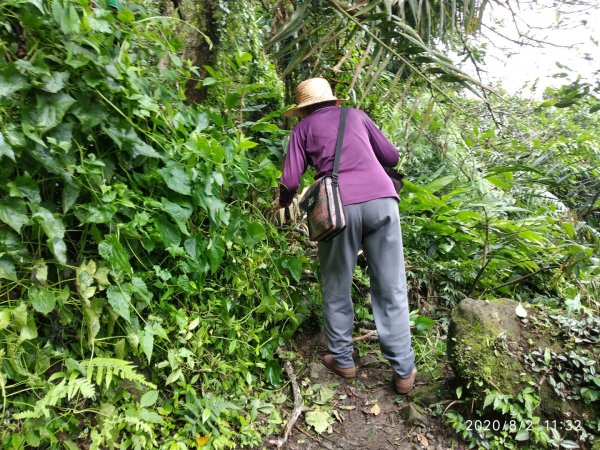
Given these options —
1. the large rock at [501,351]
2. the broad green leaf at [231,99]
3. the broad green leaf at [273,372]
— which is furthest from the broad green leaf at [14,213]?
the large rock at [501,351]

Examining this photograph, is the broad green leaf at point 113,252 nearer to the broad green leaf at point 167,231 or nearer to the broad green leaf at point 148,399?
the broad green leaf at point 167,231

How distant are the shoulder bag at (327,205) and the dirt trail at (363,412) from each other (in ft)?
3.18

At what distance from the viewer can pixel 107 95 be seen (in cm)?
190

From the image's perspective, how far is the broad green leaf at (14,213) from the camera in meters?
1.61

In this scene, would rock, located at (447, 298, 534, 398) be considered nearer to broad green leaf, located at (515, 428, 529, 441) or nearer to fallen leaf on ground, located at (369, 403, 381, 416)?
broad green leaf, located at (515, 428, 529, 441)

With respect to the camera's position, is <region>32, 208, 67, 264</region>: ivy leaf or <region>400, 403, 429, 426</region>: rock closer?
<region>32, 208, 67, 264</region>: ivy leaf

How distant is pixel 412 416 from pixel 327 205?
130 cm

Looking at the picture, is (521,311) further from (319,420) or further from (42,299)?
(42,299)

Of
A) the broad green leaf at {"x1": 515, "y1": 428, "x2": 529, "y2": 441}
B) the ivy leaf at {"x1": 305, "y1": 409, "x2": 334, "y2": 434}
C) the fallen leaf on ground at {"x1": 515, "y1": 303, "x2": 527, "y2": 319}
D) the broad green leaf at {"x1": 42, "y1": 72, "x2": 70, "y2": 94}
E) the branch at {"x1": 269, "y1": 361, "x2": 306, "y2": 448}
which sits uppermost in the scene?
the broad green leaf at {"x1": 42, "y1": 72, "x2": 70, "y2": 94}

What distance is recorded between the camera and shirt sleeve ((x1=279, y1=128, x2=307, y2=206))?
257cm

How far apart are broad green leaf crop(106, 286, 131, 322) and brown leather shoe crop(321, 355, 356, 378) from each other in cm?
142

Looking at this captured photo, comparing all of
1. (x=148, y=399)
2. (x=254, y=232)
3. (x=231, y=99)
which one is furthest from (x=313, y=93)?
(x=148, y=399)

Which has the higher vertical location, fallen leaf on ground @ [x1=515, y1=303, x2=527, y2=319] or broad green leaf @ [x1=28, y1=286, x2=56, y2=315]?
broad green leaf @ [x1=28, y1=286, x2=56, y2=315]
